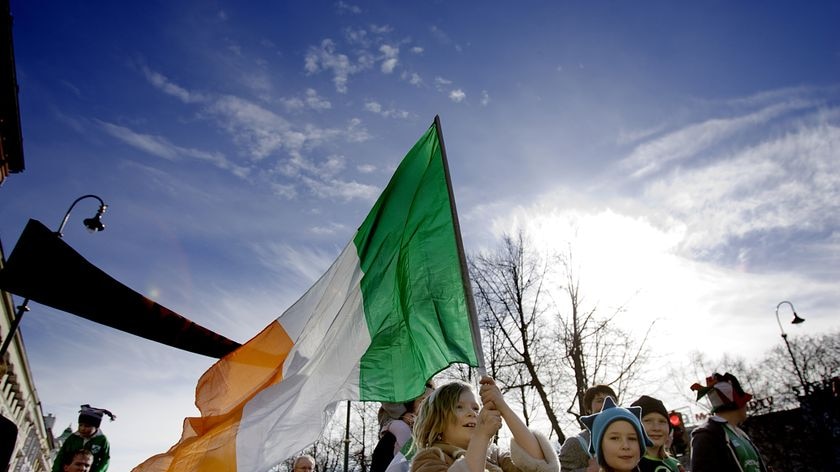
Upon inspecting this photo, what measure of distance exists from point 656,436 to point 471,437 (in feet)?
9.67

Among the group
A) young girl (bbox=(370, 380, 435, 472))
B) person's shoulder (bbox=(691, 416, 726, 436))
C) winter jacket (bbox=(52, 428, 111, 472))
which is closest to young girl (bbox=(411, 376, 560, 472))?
young girl (bbox=(370, 380, 435, 472))

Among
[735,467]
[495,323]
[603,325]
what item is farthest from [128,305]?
[603,325]

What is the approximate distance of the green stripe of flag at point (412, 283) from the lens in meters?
3.76

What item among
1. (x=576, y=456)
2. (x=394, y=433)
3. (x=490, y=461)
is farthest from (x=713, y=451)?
(x=394, y=433)

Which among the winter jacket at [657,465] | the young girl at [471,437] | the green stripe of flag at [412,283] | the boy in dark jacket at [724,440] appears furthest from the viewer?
the boy in dark jacket at [724,440]

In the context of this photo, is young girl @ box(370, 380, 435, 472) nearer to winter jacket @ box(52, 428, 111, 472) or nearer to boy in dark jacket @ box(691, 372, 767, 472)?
boy in dark jacket @ box(691, 372, 767, 472)

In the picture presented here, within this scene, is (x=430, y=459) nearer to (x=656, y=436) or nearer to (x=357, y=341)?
(x=357, y=341)

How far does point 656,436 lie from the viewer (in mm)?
4426

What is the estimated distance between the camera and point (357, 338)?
3846 mm

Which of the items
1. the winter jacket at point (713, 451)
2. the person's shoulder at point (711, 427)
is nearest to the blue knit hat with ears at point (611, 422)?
the winter jacket at point (713, 451)

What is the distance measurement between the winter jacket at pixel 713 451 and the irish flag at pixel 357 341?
2.70m

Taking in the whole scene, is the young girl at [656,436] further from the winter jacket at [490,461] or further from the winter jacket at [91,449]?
the winter jacket at [91,449]

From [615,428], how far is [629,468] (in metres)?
0.27

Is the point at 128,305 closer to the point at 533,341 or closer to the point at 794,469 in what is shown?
the point at 533,341
